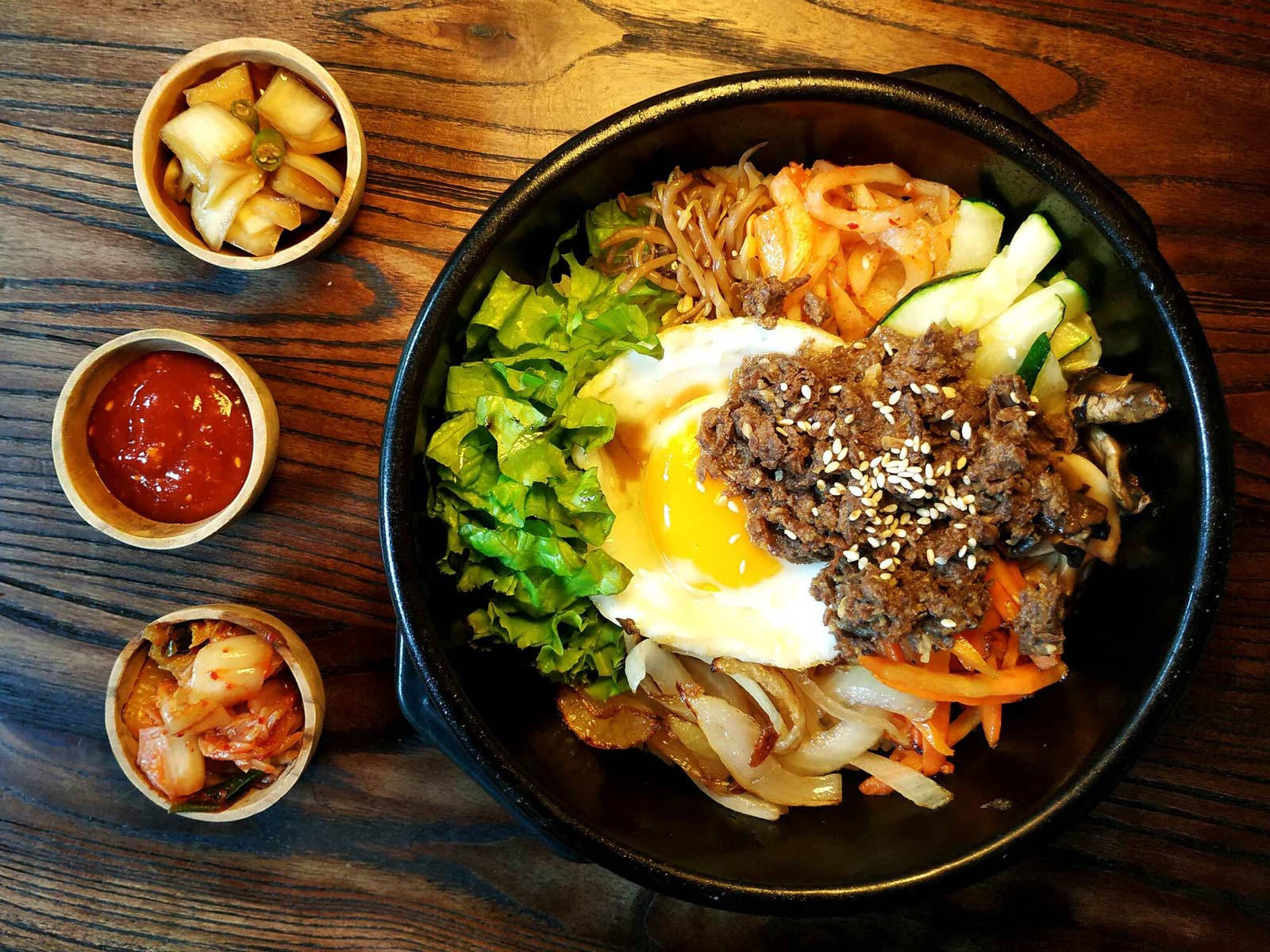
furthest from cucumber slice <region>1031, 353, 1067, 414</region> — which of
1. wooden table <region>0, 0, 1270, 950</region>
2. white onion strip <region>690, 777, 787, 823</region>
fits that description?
white onion strip <region>690, 777, 787, 823</region>

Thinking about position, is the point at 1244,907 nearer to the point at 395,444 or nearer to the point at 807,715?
the point at 807,715

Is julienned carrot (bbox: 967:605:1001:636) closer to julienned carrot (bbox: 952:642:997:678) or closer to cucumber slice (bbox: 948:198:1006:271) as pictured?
julienned carrot (bbox: 952:642:997:678)

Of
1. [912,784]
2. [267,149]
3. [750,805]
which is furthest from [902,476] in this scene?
[267,149]

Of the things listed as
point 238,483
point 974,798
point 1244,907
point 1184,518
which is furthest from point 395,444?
point 1244,907

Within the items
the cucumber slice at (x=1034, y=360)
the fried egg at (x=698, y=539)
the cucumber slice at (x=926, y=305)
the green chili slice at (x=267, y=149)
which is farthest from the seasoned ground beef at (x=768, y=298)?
the green chili slice at (x=267, y=149)

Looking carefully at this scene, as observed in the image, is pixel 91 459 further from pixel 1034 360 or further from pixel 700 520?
pixel 1034 360
